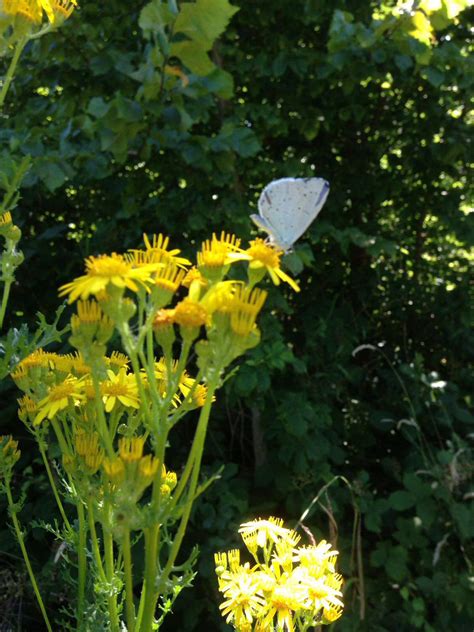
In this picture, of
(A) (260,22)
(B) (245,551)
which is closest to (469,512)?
(B) (245,551)

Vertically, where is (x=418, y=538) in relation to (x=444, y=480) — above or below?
below

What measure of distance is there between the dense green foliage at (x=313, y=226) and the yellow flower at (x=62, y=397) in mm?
966

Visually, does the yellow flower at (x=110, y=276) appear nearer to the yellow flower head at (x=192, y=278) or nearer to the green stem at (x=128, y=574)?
the yellow flower head at (x=192, y=278)

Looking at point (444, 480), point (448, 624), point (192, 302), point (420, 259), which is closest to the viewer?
point (192, 302)

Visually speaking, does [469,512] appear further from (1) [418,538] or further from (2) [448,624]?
(2) [448,624]

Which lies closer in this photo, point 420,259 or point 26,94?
point 26,94

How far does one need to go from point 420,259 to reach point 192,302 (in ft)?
7.79

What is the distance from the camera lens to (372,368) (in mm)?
2951

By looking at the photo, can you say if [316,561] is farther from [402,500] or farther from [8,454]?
[402,500]

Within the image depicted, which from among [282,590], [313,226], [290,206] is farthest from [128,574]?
[313,226]

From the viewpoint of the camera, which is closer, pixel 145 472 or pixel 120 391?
pixel 145 472

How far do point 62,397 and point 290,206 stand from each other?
558 mm

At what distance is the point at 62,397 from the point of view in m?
0.96

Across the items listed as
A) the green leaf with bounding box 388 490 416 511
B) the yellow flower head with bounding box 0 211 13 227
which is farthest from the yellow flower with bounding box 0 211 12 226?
the green leaf with bounding box 388 490 416 511
